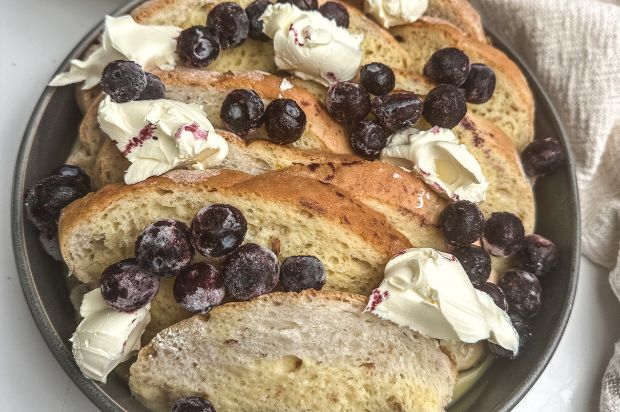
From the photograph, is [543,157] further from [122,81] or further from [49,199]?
[49,199]

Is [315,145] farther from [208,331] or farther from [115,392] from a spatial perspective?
[115,392]

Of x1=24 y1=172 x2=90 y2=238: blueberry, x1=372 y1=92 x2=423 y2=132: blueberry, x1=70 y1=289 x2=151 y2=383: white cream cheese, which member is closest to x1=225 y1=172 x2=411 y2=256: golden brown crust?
x1=372 y1=92 x2=423 y2=132: blueberry

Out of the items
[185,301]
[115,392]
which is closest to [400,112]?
[185,301]

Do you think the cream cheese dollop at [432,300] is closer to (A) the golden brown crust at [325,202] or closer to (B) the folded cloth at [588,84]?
(A) the golden brown crust at [325,202]

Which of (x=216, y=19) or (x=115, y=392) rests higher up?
(x=216, y=19)

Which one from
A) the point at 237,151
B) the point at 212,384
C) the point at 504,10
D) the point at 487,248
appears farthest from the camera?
the point at 504,10

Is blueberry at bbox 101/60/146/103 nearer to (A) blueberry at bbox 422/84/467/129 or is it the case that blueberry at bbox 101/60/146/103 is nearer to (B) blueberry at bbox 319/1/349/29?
(B) blueberry at bbox 319/1/349/29
